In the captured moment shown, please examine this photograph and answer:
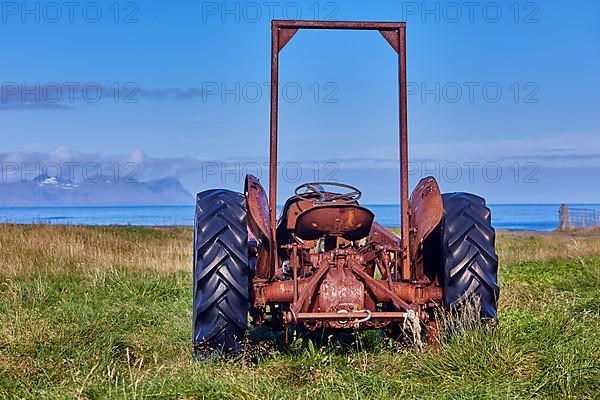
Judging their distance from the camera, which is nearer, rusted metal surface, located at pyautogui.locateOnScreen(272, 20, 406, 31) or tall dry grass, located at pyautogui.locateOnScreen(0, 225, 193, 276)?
rusted metal surface, located at pyautogui.locateOnScreen(272, 20, 406, 31)

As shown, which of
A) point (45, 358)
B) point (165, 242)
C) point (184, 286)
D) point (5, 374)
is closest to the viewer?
point (5, 374)

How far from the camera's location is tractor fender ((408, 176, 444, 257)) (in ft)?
20.3

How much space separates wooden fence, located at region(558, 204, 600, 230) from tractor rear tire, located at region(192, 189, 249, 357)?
101ft

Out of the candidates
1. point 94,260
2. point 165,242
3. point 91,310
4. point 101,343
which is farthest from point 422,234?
point 165,242

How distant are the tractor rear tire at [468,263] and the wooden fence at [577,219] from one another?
97.9 feet

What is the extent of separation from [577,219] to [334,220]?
33.1 meters

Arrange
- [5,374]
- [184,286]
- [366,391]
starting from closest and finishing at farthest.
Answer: [366,391], [5,374], [184,286]

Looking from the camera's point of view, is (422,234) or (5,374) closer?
(5,374)

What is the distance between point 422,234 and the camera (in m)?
6.18

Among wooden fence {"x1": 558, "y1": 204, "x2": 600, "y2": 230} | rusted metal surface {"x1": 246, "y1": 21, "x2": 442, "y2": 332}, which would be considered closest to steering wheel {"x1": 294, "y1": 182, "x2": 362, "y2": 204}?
rusted metal surface {"x1": 246, "y1": 21, "x2": 442, "y2": 332}

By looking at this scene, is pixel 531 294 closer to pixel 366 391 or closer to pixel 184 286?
pixel 184 286

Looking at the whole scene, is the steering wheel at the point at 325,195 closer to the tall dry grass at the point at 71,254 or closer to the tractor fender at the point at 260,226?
the tractor fender at the point at 260,226

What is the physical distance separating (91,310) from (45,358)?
2.12m

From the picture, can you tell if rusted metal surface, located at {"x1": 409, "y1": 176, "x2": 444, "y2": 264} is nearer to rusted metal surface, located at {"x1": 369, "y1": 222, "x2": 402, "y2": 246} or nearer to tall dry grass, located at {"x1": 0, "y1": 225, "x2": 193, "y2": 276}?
rusted metal surface, located at {"x1": 369, "y1": 222, "x2": 402, "y2": 246}
